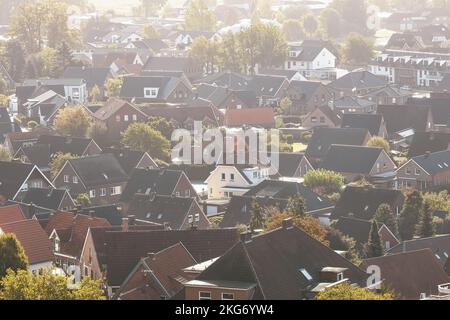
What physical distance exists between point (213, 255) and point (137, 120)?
27.5m

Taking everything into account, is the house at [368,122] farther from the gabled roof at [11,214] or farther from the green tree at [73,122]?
the gabled roof at [11,214]

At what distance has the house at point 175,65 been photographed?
245 feet

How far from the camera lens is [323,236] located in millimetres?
27891

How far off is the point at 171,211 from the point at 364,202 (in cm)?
592

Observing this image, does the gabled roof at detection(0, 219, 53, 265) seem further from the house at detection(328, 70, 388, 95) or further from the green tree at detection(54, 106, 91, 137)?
the house at detection(328, 70, 388, 95)

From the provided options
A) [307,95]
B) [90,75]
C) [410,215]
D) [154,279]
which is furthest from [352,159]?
[90,75]

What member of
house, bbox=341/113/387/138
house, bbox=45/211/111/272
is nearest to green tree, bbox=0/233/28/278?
house, bbox=45/211/111/272

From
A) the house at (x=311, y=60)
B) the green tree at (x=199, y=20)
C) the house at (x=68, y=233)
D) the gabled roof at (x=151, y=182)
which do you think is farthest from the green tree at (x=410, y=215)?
the green tree at (x=199, y=20)

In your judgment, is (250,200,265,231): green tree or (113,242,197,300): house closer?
(113,242,197,300): house

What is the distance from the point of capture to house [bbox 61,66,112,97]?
67188 mm

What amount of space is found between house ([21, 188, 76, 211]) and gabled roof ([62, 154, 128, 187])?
4.13 m

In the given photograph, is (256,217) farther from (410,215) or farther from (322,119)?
(322,119)
